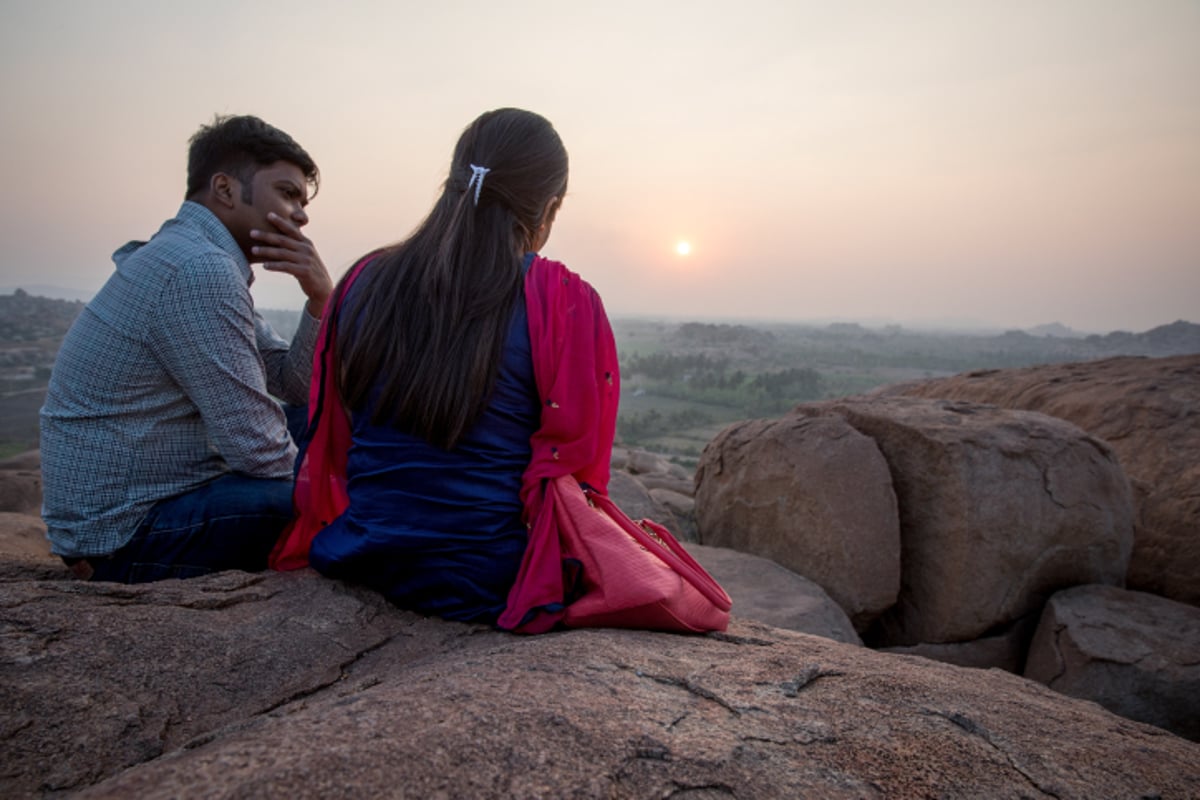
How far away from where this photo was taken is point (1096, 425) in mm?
5027

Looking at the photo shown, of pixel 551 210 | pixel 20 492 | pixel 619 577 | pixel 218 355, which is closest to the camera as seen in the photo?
pixel 619 577

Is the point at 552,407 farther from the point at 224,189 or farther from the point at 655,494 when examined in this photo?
the point at 655,494

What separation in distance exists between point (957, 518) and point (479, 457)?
2865 mm

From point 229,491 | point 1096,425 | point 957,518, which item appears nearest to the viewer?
point 229,491

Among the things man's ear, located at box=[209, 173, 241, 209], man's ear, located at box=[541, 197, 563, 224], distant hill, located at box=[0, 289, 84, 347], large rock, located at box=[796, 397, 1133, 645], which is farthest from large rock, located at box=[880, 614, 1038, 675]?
distant hill, located at box=[0, 289, 84, 347]

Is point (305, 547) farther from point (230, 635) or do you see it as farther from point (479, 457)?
point (479, 457)

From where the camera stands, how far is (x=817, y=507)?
12.8 ft

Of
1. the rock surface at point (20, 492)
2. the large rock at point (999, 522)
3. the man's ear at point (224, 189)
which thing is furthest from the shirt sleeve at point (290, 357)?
the large rock at point (999, 522)

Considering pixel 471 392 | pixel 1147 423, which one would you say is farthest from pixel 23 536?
pixel 1147 423

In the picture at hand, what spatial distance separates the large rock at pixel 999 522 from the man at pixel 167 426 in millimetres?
3266

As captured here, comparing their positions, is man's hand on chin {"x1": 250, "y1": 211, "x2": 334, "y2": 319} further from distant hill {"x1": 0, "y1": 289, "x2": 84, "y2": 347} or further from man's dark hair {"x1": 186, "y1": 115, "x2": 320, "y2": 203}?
distant hill {"x1": 0, "y1": 289, "x2": 84, "y2": 347}

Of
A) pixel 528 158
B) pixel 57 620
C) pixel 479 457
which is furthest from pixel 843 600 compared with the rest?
pixel 57 620

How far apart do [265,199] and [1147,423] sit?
565 cm

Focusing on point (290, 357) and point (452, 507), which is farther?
point (290, 357)
